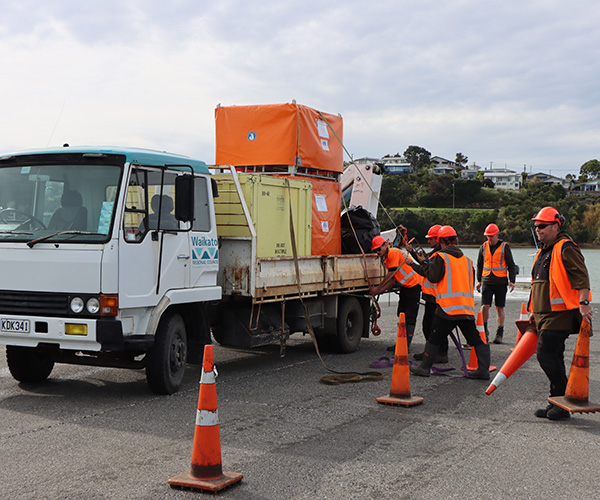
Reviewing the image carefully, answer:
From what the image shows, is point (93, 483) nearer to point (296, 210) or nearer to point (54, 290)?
point (54, 290)

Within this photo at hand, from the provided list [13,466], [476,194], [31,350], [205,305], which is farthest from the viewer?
[476,194]

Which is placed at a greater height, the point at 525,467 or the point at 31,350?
the point at 31,350

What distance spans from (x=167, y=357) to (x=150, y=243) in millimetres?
1229

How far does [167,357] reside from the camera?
7.59 meters

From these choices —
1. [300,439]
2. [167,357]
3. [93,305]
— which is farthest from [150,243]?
[300,439]

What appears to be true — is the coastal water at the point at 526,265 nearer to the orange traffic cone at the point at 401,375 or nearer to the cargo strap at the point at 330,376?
the cargo strap at the point at 330,376

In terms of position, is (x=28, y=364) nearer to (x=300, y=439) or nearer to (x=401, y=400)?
(x=300, y=439)

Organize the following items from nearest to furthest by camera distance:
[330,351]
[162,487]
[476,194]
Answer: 1. [162,487]
2. [330,351]
3. [476,194]

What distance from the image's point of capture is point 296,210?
10352 millimetres

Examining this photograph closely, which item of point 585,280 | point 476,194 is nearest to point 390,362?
point 585,280

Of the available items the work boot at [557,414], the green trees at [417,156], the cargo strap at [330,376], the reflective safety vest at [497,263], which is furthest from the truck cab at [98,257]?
the green trees at [417,156]

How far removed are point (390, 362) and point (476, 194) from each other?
214 feet

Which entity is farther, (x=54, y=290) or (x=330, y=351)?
(x=330, y=351)

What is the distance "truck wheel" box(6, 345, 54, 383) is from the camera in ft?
25.9
